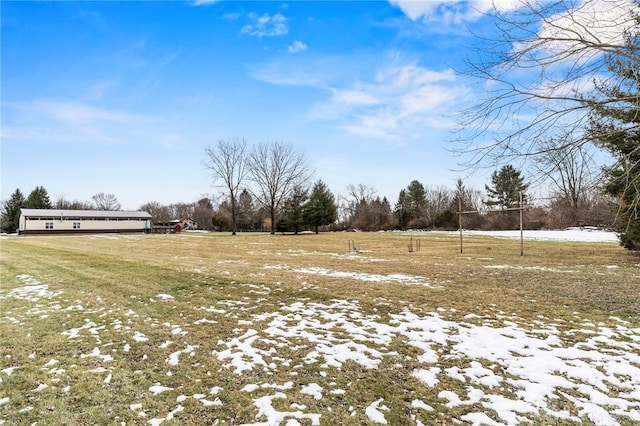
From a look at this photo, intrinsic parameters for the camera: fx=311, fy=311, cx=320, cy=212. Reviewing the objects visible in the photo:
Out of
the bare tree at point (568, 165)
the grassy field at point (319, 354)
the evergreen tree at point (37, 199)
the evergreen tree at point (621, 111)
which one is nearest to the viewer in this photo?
the grassy field at point (319, 354)

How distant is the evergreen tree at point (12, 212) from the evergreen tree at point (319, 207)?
5426cm

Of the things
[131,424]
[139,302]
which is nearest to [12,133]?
[139,302]

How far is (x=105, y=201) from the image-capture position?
81.7m

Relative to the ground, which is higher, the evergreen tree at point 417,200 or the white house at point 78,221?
the evergreen tree at point 417,200

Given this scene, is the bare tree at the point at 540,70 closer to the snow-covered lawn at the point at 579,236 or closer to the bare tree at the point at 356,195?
the snow-covered lawn at the point at 579,236

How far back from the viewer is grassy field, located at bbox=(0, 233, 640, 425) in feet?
9.00

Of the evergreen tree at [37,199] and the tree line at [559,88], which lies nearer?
the tree line at [559,88]

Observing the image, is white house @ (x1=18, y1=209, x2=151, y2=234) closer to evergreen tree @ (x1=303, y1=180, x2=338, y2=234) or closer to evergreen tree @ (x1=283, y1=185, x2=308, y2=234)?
evergreen tree @ (x1=283, y1=185, x2=308, y2=234)

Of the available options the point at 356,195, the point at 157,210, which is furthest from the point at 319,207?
the point at 157,210

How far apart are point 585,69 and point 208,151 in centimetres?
4411

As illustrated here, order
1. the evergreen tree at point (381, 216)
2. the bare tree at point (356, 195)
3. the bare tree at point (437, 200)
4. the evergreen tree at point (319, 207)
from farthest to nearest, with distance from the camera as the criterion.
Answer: the bare tree at point (356, 195), the bare tree at point (437, 200), the evergreen tree at point (381, 216), the evergreen tree at point (319, 207)

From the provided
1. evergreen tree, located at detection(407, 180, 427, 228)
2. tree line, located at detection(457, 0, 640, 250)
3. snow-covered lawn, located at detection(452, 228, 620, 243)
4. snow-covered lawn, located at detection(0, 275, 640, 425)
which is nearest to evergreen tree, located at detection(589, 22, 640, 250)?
tree line, located at detection(457, 0, 640, 250)

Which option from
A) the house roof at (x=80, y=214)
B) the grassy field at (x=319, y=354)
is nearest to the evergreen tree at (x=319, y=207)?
the house roof at (x=80, y=214)

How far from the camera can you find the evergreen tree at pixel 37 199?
2272 inches
